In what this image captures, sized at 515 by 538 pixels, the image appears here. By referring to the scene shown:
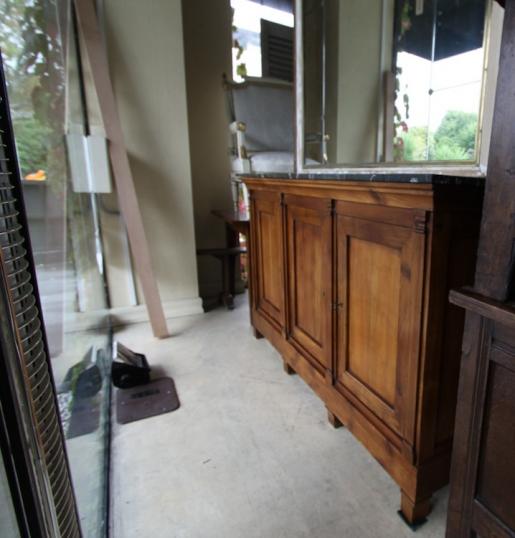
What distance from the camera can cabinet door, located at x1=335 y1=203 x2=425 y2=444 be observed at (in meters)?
0.98

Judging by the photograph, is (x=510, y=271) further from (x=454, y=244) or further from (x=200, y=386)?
(x=200, y=386)

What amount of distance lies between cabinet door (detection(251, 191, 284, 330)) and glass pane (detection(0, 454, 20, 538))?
1419mm

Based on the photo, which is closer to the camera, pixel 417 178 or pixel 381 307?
pixel 417 178

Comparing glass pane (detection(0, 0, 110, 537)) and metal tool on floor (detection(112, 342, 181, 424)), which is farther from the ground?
glass pane (detection(0, 0, 110, 537))

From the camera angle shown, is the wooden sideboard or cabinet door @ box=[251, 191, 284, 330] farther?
cabinet door @ box=[251, 191, 284, 330]

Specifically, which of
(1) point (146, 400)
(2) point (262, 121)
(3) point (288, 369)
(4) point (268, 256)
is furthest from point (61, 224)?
(2) point (262, 121)

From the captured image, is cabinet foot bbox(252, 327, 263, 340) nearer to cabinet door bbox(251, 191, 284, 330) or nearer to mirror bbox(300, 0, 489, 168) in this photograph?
cabinet door bbox(251, 191, 284, 330)

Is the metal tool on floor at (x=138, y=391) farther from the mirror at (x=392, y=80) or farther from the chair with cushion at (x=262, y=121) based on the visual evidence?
the chair with cushion at (x=262, y=121)

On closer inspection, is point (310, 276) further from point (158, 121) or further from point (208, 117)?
point (208, 117)

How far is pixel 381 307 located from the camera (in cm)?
113

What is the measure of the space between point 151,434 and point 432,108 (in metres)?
1.64

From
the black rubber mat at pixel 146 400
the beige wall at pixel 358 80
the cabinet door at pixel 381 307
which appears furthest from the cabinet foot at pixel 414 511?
the beige wall at pixel 358 80

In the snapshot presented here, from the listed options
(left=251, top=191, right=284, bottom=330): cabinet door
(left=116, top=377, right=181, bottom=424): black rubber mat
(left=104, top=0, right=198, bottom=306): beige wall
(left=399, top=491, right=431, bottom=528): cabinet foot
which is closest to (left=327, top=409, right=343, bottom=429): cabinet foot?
(left=399, top=491, right=431, bottom=528): cabinet foot

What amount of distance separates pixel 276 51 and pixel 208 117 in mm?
739
